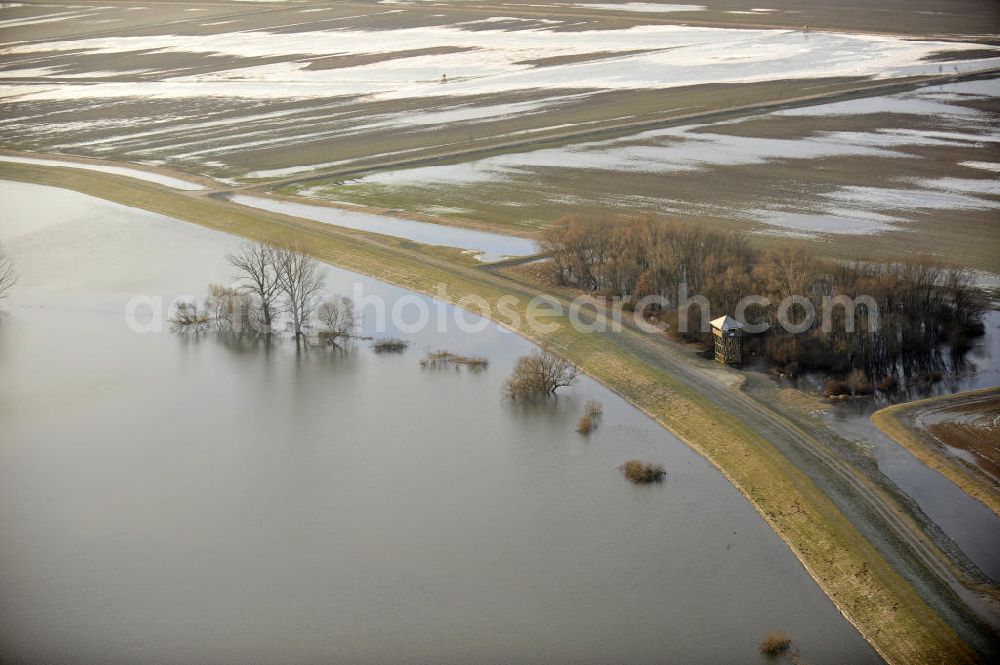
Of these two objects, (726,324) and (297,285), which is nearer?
(726,324)

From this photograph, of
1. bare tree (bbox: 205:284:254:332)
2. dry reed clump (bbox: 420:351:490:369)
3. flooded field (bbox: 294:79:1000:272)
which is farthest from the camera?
flooded field (bbox: 294:79:1000:272)

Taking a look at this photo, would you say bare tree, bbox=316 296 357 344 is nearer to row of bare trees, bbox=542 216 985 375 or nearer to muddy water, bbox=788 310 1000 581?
row of bare trees, bbox=542 216 985 375

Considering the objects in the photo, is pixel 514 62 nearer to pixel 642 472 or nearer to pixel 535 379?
pixel 535 379

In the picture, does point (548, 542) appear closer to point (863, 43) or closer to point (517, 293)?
point (517, 293)

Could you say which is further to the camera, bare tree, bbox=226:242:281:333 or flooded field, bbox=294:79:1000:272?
flooded field, bbox=294:79:1000:272

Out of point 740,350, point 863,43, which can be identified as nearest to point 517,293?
point 740,350

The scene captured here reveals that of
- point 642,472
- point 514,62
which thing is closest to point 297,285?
point 642,472

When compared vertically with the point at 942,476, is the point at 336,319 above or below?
above

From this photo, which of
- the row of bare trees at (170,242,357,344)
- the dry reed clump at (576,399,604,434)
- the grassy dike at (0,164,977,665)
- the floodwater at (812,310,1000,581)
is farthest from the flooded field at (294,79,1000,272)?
the dry reed clump at (576,399,604,434)
